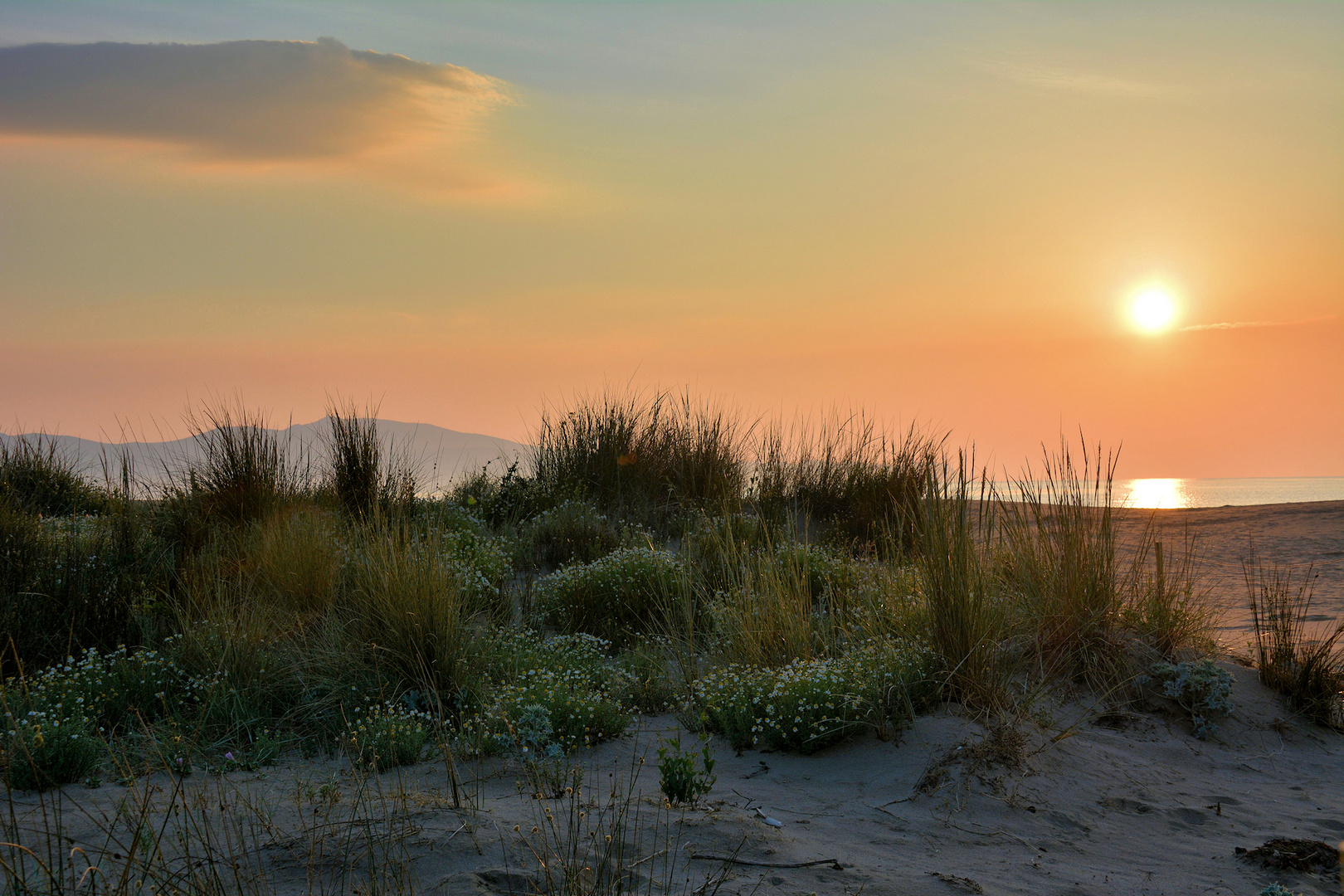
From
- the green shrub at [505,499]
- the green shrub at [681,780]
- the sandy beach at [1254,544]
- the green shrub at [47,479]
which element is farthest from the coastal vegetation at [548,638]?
the green shrub at [47,479]

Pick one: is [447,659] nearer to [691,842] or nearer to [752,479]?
[691,842]

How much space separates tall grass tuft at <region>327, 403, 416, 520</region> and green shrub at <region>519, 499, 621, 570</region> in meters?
1.55

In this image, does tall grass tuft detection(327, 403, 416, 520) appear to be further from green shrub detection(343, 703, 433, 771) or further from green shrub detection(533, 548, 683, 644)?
→ green shrub detection(343, 703, 433, 771)

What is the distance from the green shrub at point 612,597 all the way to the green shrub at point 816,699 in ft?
6.95

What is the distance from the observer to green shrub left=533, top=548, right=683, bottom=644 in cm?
655

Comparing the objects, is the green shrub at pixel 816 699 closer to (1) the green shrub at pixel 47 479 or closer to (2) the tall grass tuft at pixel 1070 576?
(2) the tall grass tuft at pixel 1070 576

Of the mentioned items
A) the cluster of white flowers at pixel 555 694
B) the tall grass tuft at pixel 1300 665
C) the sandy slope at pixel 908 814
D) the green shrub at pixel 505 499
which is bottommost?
the sandy slope at pixel 908 814

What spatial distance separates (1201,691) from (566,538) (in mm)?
5504

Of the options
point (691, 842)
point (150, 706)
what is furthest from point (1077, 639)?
point (150, 706)

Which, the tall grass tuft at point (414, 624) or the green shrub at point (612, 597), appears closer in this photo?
the tall grass tuft at point (414, 624)

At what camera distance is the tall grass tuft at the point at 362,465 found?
9086 millimetres

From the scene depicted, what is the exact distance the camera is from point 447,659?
475 cm

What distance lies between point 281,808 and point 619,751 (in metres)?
1.62

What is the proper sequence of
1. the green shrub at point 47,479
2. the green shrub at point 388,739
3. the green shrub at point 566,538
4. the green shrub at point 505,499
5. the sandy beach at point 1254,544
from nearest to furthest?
the green shrub at point 388,739, the sandy beach at point 1254,544, the green shrub at point 566,538, the green shrub at point 505,499, the green shrub at point 47,479
